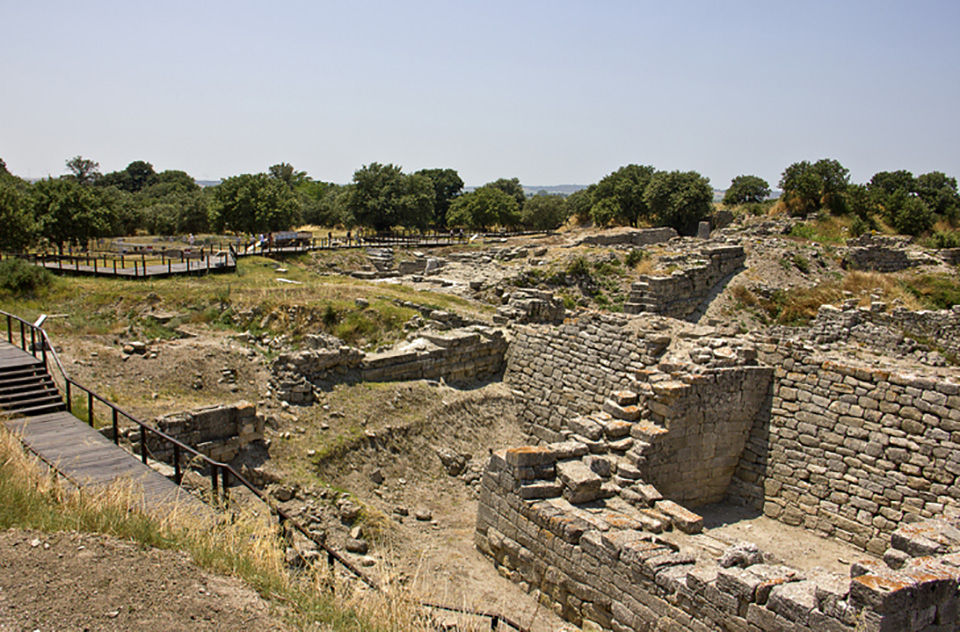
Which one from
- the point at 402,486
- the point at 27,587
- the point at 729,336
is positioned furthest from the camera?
the point at 729,336

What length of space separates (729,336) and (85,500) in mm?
11753

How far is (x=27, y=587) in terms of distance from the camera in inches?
203

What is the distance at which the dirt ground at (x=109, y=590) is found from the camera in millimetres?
4930

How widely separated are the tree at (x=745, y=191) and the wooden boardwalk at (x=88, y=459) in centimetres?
5570

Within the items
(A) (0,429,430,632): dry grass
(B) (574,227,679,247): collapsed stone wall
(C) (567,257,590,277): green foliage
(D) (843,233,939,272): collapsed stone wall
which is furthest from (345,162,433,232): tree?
(A) (0,429,430,632): dry grass

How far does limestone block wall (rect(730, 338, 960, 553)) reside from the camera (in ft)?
30.5

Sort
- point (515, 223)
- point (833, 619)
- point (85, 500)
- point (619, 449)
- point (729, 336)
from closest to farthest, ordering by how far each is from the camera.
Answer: point (833, 619) → point (85, 500) → point (619, 449) → point (729, 336) → point (515, 223)

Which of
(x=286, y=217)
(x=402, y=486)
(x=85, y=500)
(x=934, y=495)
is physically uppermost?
(x=286, y=217)

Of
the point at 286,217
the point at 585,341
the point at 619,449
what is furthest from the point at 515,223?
the point at 619,449

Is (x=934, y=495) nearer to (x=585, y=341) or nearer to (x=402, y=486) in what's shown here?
(x=585, y=341)

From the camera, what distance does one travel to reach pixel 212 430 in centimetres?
1072

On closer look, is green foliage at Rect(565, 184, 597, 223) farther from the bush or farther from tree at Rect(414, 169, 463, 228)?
the bush

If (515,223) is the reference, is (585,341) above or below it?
below

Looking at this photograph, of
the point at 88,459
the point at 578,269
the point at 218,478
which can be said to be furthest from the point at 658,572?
the point at 578,269
